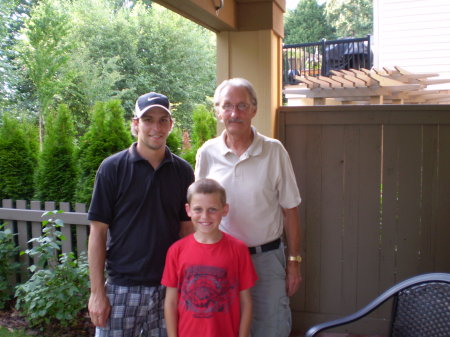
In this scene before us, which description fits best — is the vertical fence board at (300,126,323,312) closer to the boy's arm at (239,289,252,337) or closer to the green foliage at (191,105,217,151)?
the boy's arm at (239,289,252,337)

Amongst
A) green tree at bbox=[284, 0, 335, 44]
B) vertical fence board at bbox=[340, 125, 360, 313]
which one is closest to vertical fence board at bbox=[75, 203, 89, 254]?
vertical fence board at bbox=[340, 125, 360, 313]

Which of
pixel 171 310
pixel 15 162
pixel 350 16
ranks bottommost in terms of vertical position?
pixel 171 310

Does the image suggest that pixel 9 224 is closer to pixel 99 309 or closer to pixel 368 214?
pixel 99 309

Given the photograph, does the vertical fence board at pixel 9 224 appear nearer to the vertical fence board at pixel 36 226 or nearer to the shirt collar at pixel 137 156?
the vertical fence board at pixel 36 226

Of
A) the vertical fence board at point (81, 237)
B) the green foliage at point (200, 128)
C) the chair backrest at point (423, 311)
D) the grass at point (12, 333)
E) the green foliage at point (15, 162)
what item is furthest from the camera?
the green foliage at point (200, 128)

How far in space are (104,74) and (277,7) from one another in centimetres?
1579

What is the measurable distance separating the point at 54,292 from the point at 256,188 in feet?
6.47

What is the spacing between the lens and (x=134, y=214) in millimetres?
1812

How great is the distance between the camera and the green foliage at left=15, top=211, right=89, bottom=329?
3207 millimetres

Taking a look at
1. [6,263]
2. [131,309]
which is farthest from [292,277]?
[6,263]

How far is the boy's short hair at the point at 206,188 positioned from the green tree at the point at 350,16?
3121cm

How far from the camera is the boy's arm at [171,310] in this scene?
1.82 metres

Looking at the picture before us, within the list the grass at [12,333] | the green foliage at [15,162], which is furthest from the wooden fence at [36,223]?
the grass at [12,333]

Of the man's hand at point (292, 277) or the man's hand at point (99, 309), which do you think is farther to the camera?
the man's hand at point (292, 277)
